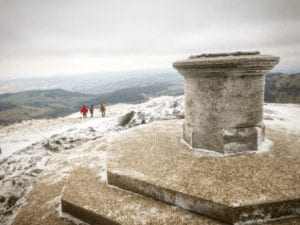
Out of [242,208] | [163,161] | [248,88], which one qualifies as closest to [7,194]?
[163,161]

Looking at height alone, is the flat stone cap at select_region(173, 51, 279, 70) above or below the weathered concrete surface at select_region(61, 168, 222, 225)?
above

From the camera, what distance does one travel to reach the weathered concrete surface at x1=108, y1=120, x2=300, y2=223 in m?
3.25

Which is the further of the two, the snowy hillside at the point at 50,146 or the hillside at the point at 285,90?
the hillside at the point at 285,90

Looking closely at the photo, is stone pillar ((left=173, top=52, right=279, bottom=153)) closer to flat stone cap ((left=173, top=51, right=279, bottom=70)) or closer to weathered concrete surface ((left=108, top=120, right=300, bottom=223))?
flat stone cap ((left=173, top=51, right=279, bottom=70))

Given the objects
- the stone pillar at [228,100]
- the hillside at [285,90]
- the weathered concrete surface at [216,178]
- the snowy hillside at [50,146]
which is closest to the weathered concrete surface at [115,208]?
the weathered concrete surface at [216,178]

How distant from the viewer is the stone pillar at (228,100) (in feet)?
14.6

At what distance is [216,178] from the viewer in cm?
385

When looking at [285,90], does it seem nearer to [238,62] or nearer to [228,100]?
[228,100]

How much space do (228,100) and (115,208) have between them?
2.82 m

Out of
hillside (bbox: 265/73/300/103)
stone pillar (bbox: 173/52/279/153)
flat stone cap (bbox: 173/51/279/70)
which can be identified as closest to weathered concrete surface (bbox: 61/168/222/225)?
stone pillar (bbox: 173/52/279/153)

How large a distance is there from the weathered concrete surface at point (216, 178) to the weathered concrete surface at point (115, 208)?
14cm

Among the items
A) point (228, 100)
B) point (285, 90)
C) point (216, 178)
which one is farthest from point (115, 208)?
point (285, 90)

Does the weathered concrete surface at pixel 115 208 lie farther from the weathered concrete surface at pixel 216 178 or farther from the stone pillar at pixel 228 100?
the stone pillar at pixel 228 100

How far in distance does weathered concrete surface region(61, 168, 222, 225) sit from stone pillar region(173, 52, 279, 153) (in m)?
1.78
